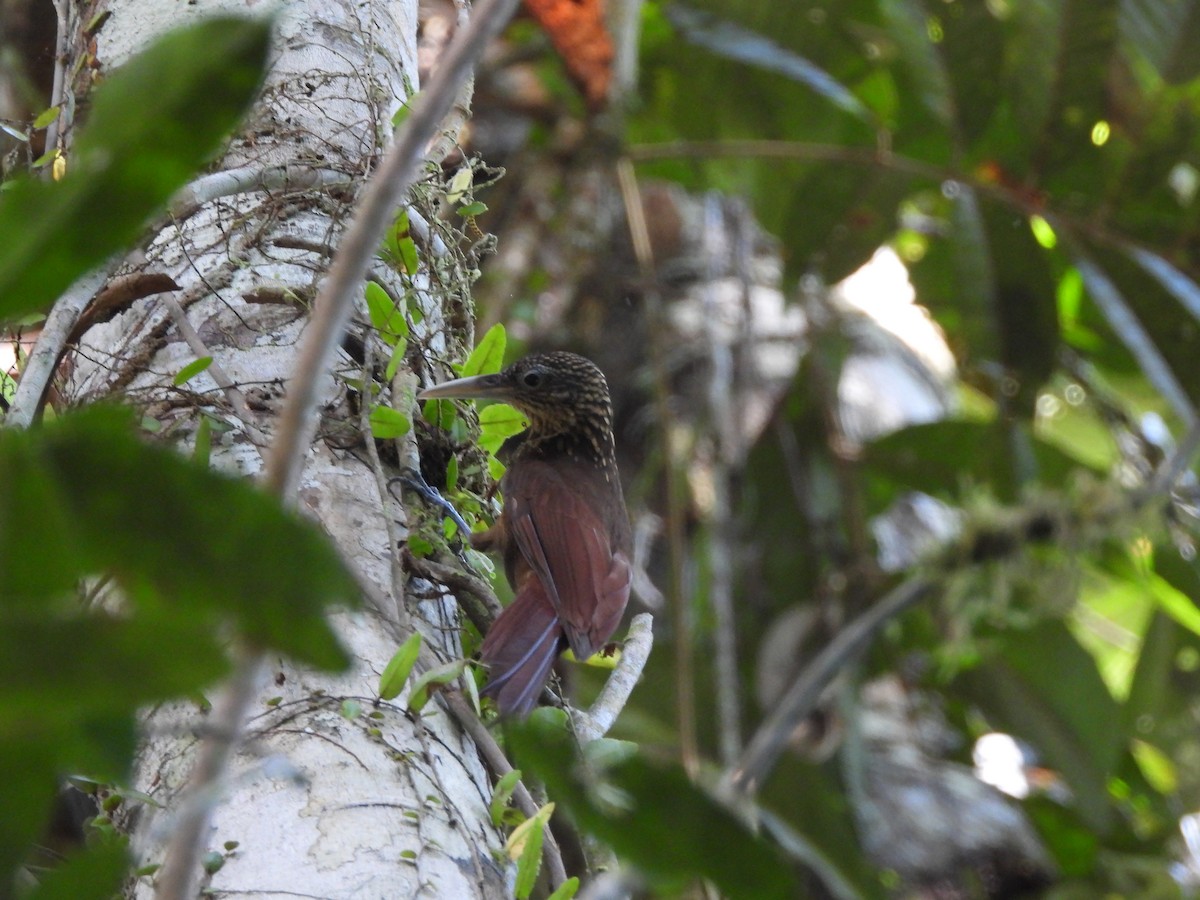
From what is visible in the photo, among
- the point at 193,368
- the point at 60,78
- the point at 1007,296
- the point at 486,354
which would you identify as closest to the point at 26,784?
the point at 193,368

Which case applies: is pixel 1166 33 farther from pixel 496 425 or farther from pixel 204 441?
pixel 204 441

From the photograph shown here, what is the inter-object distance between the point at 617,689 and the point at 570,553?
95cm

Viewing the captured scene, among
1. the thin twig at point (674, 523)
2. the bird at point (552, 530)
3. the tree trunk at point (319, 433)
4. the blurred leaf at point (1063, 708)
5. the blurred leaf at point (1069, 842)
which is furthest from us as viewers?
the blurred leaf at point (1069, 842)

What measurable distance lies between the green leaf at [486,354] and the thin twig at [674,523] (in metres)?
1.10

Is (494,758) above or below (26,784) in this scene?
below

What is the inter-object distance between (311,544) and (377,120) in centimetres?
165

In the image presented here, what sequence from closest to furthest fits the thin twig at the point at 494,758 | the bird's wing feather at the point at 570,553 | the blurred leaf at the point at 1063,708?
the thin twig at the point at 494,758 → the bird's wing feather at the point at 570,553 → the blurred leaf at the point at 1063,708

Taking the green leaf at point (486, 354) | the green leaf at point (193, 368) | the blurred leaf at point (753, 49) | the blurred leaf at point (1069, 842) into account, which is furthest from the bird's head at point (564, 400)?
the blurred leaf at point (1069, 842)

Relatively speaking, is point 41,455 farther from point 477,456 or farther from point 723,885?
point 477,456

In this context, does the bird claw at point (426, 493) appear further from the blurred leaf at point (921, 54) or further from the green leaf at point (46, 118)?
the blurred leaf at point (921, 54)

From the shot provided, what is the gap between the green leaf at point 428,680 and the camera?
1.60 m

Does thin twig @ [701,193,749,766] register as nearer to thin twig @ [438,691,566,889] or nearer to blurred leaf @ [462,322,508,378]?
blurred leaf @ [462,322,508,378]

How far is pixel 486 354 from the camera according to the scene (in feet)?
7.86

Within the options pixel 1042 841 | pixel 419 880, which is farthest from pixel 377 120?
pixel 1042 841
